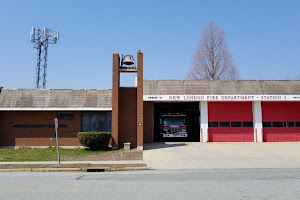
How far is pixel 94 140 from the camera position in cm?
1945

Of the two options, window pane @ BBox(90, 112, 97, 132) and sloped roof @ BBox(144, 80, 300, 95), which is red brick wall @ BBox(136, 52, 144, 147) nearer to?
sloped roof @ BBox(144, 80, 300, 95)

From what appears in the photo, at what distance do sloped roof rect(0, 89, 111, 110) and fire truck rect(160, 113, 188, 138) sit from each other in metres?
5.80

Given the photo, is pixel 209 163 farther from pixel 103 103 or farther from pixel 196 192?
pixel 103 103

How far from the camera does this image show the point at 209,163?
48.8ft

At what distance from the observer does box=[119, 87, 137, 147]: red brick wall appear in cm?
2139

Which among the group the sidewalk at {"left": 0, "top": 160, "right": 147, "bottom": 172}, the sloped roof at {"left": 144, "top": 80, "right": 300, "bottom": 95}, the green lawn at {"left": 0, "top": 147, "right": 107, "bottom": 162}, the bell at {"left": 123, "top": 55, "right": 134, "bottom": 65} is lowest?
the sidewalk at {"left": 0, "top": 160, "right": 147, "bottom": 172}

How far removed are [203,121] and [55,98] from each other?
11779 mm

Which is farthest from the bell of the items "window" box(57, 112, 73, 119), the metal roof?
"window" box(57, 112, 73, 119)

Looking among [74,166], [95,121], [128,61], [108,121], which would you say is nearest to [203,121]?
[108,121]

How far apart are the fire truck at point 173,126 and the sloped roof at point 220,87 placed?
2.96m

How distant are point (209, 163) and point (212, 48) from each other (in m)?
30.7

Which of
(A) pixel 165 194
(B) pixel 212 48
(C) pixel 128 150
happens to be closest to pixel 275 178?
(A) pixel 165 194

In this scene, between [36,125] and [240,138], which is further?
[240,138]

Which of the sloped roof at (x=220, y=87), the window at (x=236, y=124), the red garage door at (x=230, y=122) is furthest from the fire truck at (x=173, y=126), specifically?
the window at (x=236, y=124)
